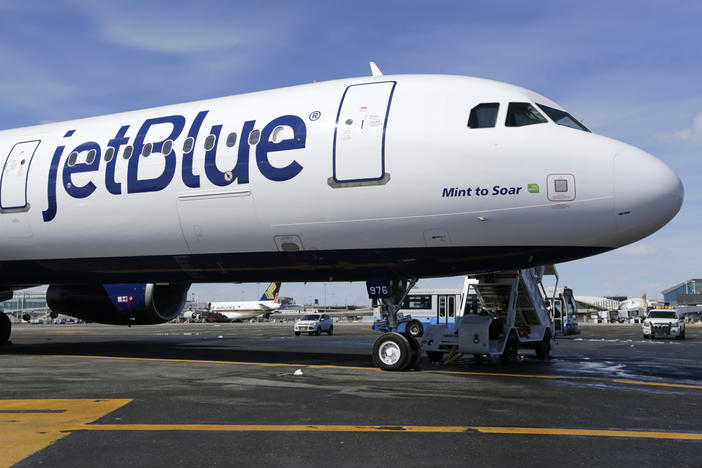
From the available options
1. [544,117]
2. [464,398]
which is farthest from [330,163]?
[464,398]

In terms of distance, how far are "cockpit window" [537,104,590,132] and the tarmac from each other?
543 centimetres

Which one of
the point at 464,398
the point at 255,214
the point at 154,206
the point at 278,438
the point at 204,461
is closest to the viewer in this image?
the point at 204,461

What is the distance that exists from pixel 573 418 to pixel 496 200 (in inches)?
197

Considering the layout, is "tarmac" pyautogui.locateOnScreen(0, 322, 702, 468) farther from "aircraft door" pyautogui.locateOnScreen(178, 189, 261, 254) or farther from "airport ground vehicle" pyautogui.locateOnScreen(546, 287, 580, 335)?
"airport ground vehicle" pyautogui.locateOnScreen(546, 287, 580, 335)

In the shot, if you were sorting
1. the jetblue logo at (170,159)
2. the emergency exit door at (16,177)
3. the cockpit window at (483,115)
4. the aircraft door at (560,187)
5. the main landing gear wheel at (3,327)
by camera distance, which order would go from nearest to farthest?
the aircraft door at (560,187) → the cockpit window at (483,115) → the jetblue logo at (170,159) → the emergency exit door at (16,177) → the main landing gear wheel at (3,327)

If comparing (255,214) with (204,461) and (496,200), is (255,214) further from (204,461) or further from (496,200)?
(204,461)

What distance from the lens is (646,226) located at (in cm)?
1173

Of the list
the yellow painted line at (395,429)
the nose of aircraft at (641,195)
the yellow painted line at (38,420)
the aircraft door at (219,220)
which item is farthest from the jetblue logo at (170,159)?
the yellow painted line at (395,429)

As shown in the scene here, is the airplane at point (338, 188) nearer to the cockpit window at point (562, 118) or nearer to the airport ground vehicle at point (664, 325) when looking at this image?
the cockpit window at point (562, 118)

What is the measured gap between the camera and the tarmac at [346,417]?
20.5ft

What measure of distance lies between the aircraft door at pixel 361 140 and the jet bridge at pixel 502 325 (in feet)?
19.4

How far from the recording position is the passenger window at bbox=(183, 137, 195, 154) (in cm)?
1455

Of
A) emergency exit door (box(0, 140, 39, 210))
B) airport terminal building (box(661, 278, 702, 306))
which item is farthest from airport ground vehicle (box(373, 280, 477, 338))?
airport terminal building (box(661, 278, 702, 306))

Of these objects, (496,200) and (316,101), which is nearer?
(496,200)
